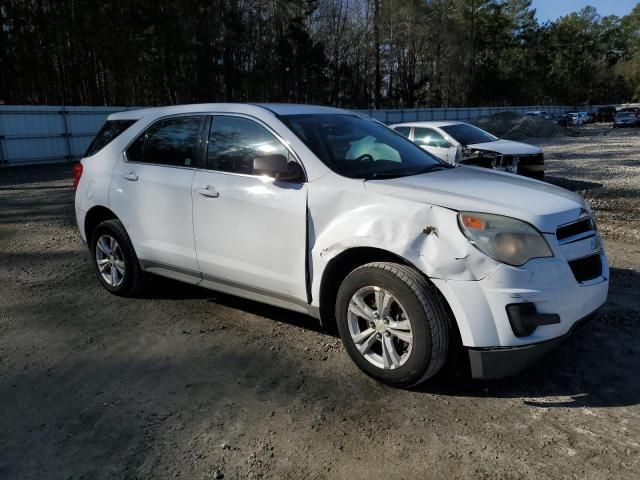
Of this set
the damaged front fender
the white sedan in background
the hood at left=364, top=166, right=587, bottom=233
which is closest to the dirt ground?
the damaged front fender

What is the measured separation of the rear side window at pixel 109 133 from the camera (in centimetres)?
514

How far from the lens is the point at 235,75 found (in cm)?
3900

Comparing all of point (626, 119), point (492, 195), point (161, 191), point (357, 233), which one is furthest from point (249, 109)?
point (626, 119)

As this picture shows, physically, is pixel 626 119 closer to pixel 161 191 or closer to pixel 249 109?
pixel 249 109

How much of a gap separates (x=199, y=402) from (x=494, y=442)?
1732 mm

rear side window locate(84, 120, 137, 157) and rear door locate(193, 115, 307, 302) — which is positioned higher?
rear side window locate(84, 120, 137, 157)

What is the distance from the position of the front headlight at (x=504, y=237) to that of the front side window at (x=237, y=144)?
1.44m

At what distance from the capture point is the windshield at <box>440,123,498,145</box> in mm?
11246

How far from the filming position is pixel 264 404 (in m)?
3.27

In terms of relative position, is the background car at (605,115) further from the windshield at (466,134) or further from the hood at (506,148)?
the hood at (506,148)

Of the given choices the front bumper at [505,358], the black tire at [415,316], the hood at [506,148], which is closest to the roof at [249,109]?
the black tire at [415,316]

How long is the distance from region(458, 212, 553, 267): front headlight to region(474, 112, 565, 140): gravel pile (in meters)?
29.5

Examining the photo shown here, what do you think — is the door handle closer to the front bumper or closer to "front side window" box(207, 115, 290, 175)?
"front side window" box(207, 115, 290, 175)

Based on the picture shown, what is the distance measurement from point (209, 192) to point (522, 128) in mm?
31779
